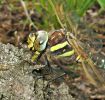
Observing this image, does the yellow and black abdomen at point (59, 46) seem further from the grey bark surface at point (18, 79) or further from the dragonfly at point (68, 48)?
the grey bark surface at point (18, 79)

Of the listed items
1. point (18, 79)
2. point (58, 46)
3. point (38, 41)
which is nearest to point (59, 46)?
point (58, 46)

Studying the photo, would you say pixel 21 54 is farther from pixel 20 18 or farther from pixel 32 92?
pixel 20 18

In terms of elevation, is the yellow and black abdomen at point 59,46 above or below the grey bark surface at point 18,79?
above

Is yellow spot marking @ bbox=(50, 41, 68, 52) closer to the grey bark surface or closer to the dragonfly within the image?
the dragonfly

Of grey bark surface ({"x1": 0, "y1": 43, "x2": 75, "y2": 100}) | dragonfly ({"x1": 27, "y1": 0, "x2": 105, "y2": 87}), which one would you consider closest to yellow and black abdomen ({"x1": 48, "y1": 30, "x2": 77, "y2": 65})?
dragonfly ({"x1": 27, "y1": 0, "x2": 105, "y2": 87})

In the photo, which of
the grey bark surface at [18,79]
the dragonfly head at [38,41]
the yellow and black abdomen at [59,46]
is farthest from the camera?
the yellow and black abdomen at [59,46]

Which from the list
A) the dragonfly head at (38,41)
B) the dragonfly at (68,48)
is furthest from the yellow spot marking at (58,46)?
the dragonfly head at (38,41)

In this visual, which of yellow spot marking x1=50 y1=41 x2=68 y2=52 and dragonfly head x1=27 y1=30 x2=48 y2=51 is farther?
yellow spot marking x1=50 y1=41 x2=68 y2=52

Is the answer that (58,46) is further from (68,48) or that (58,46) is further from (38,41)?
(38,41)
